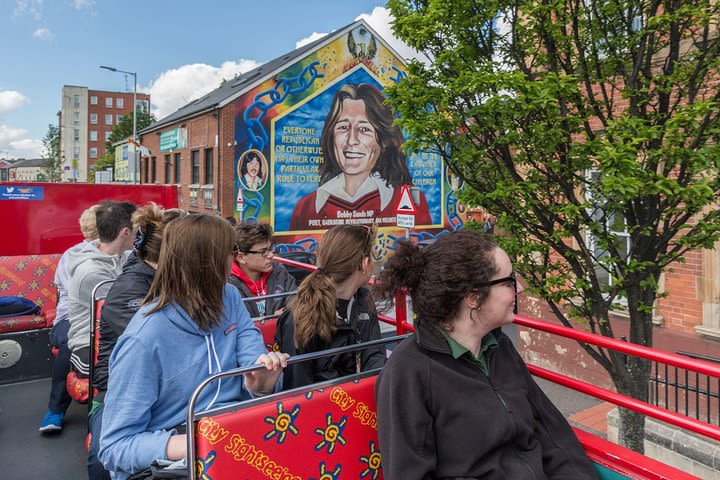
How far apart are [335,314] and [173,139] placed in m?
28.8

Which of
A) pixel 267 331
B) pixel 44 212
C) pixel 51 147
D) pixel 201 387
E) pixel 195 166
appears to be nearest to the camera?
pixel 201 387

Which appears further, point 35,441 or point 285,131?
point 285,131

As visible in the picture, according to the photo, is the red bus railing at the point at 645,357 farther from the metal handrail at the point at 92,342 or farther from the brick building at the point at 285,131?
the brick building at the point at 285,131

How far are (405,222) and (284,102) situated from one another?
13.1 metres

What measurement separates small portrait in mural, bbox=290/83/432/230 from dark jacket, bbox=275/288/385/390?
65.6 feet

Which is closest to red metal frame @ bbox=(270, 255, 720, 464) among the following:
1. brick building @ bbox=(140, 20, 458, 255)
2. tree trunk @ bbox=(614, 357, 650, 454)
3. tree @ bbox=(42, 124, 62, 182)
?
tree trunk @ bbox=(614, 357, 650, 454)

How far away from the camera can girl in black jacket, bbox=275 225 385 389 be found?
2.72 m

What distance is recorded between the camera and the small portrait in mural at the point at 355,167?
23.3 metres

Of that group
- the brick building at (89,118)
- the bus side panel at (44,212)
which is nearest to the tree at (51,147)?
the brick building at (89,118)

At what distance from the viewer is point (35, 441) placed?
4629 mm

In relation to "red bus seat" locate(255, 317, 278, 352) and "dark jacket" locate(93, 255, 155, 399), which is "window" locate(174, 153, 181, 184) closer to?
"red bus seat" locate(255, 317, 278, 352)

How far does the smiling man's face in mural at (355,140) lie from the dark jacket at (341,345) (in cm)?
2099

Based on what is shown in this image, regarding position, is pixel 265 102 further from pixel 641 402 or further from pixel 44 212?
pixel 641 402

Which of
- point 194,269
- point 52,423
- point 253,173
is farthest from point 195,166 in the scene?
point 194,269
